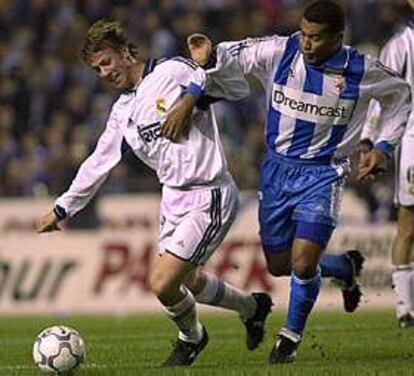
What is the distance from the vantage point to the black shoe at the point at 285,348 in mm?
9438

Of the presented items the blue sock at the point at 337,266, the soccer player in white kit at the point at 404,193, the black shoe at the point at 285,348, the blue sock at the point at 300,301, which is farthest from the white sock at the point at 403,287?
the black shoe at the point at 285,348

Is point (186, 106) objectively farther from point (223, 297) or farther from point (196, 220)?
point (223, 297)

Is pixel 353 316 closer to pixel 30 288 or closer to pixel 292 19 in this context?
pixel 30 288

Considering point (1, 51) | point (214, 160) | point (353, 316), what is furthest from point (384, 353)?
point (1, 51)

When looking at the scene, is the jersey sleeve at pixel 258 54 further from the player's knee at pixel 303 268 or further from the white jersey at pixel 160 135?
the player's knee at pixel 303 268

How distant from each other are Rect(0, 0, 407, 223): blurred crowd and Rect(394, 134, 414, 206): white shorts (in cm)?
720

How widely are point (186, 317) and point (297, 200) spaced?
99 cm

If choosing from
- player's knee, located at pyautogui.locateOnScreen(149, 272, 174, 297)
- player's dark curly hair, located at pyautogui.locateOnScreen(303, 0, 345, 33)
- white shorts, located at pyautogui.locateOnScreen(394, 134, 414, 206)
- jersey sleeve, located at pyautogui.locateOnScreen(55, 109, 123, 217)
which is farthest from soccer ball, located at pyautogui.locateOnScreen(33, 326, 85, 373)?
white shorts, located at pyautogui.locateOnScreen(394, 134, 414, 206)

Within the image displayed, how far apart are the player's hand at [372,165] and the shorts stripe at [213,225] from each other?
0.89 metres

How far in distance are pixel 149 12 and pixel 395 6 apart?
3581 millimetres

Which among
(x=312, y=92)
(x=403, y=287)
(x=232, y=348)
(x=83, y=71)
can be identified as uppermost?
(x=312, y=92)

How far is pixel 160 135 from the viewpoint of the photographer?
959 centimetres

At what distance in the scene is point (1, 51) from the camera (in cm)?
2278

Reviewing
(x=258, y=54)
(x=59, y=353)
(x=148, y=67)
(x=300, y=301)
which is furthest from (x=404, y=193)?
(x=59, y=353)
